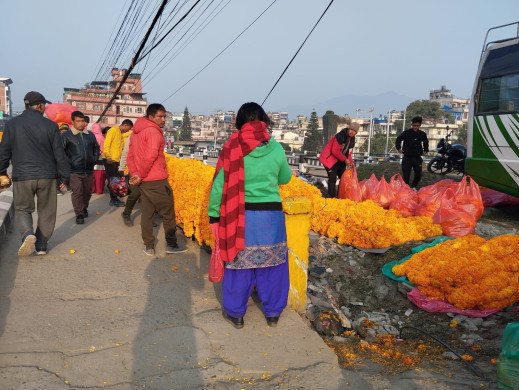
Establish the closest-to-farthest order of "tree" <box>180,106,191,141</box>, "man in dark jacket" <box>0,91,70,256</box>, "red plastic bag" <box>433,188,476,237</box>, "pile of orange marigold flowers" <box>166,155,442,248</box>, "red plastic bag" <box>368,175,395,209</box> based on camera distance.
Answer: "man in dark jacket" <box>0,91,70,256</box> → "pile of orange marigold flowers" <box>166,155,442,248</box> → "red plastic bag" <box>433,188,476,237</box> → "red plastic bag" <box>368,175,395,209</box> → "tree" <box>180,106,191,141</box>

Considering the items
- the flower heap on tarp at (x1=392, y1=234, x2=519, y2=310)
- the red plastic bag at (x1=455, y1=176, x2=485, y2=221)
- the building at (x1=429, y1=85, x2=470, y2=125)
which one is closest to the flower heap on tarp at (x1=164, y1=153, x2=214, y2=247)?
the flower heap on tarp at (x1=392, y1=234, x2=519, y2=310)

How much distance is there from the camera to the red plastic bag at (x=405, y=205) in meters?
7.66

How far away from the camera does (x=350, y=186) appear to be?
8.44m

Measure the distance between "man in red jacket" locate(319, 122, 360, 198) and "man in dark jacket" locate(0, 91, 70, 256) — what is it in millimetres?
5465

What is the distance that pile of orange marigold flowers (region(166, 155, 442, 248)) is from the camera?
5961 millimetres

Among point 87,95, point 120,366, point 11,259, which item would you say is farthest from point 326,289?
point 87,95

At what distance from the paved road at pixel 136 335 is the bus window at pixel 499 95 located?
7.18 m

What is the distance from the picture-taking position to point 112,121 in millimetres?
94000

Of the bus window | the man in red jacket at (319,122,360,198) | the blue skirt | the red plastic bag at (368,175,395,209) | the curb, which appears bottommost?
the curb

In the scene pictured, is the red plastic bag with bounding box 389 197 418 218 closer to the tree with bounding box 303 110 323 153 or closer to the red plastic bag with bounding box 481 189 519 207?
the red plastic bag with bounding box 481 189 519 207

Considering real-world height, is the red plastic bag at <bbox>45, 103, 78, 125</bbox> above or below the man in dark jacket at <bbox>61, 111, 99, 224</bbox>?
above

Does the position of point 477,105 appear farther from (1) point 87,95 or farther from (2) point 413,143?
(1) point 87,95

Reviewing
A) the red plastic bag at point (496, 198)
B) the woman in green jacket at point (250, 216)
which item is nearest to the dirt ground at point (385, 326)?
the woman in green jacket at point (250, 216)

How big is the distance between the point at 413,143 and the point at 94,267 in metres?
8.35
